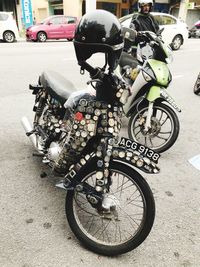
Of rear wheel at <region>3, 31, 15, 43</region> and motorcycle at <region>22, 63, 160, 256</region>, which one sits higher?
motorcycle at <region>22, 63, 160, 256</region>

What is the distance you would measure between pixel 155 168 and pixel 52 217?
104 centimetres

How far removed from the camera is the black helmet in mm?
1928

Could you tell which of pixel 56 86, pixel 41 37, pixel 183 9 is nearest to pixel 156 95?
pixel 56 86

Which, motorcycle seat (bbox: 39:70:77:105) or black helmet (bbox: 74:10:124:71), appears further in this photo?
motorcycle seat (bbox: 39:70:77:105)

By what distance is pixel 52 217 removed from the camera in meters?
2.65

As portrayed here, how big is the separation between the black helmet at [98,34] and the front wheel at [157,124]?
5.94 ft

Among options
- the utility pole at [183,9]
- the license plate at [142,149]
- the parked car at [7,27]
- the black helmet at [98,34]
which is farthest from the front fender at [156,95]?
the utility pole at [183,9]

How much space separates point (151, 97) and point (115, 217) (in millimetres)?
1647

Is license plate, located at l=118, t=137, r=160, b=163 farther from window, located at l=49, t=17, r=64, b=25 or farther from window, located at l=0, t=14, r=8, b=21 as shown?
window, located at l=49, t=17, r=64, b=25

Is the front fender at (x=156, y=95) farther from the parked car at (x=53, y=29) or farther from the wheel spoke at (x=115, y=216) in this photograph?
the parked car at (x=53, y=29)

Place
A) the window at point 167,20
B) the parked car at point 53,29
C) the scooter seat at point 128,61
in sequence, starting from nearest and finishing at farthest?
the scooter seat at point 128,61, the window at point 167,20, the parked car at point 53,29

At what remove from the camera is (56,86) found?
307 cm

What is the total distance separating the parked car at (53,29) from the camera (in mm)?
16266

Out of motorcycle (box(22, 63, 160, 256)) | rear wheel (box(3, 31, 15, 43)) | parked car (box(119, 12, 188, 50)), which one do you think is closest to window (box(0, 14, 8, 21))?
rear wheel (box(3, 31, 15, 43))
